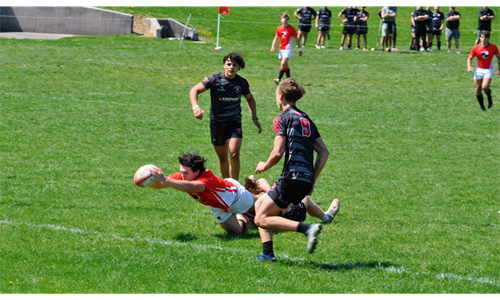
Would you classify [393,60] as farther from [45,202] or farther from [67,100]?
[45,202]

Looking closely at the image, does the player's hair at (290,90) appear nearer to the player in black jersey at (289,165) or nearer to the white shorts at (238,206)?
the player in black jersey at (289,165)

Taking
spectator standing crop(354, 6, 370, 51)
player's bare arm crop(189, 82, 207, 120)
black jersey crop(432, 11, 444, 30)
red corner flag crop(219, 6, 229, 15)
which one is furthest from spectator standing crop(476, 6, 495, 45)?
player's bare arm crop(189, 82, 207, 120)

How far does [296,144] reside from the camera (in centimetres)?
609

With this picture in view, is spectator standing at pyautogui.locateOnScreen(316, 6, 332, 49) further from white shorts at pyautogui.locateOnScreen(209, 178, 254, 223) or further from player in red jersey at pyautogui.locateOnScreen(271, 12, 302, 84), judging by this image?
white shorts at pyautogui.locateOnScreen(209, 178, 254, 223)

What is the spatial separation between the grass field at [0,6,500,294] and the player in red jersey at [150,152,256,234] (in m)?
0.28

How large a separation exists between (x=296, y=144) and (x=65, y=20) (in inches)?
1046

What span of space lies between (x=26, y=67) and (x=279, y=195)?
16.2 metres

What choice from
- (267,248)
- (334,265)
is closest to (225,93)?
(267,248)

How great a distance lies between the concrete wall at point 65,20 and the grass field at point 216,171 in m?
6.88

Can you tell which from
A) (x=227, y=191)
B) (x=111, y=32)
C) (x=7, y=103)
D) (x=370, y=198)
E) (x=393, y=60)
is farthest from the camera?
(x=111, y=32)

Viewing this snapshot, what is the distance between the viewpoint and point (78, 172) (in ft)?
32.3

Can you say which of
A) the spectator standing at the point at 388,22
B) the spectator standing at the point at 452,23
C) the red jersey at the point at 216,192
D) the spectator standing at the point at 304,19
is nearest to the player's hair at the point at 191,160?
the red jersey at the point at 216,192

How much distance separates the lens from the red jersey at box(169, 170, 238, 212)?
680 cm
